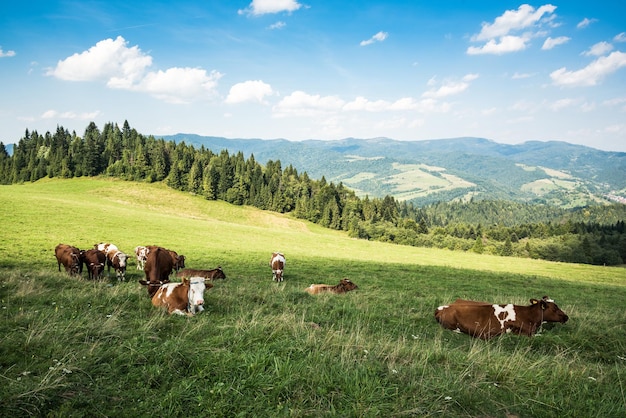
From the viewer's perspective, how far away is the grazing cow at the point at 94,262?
15984mm

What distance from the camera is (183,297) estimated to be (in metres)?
9.26

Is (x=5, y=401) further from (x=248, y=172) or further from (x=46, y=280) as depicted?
(x=248, y=172)

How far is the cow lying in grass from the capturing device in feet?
29.0

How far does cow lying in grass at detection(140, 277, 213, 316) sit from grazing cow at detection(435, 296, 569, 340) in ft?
23.5

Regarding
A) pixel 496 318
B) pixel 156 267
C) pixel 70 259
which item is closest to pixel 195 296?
pixel 156 267

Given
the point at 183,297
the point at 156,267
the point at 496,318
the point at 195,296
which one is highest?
the point at 195,296

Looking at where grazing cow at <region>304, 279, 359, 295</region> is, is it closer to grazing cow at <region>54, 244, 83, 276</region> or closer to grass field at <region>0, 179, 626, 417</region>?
grass field at <region>0, 179, 626, 417</region>

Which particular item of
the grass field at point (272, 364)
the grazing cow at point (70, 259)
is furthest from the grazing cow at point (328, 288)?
the grazing cow at point (70, 259)

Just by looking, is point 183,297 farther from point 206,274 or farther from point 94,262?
point 206,274

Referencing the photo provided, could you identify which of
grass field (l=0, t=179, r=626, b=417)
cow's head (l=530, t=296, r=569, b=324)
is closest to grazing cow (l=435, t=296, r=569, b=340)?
cow's head (l=530, t=296, r=569, b=324)

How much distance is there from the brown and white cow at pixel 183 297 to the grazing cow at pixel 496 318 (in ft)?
23.5

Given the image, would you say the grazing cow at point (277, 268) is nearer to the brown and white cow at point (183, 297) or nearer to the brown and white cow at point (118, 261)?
the brown and white cow at point (118, 261)

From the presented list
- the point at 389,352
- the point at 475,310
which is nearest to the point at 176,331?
the point at 389,352

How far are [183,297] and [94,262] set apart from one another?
380 inches
